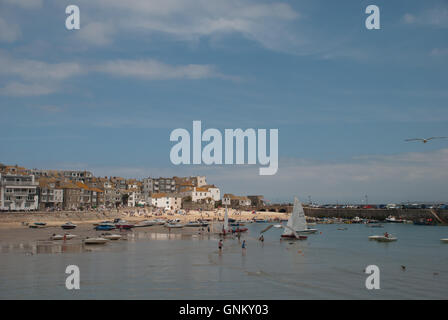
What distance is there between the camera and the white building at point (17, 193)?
110m

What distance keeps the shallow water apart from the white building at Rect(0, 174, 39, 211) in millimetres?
61474

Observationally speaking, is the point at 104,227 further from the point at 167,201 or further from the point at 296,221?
the point at 167,201

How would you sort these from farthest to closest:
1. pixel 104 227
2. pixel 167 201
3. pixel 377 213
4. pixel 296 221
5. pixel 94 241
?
pixel 167 201
pixel 377 213
pixel 104 227
pixel 296 221
pixel 94 241

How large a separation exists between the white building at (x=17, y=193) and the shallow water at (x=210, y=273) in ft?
202

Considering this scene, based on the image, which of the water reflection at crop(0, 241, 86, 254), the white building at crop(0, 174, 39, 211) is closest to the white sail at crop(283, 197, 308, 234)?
the water reflection at crop(0, 241, 86, 254)

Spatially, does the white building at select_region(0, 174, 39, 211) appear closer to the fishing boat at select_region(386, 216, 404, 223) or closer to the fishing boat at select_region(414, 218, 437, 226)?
the fishing boat at select_region(386, 216, 404, 223)

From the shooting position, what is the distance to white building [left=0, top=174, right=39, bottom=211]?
110188 millimetres

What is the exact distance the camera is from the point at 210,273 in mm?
37719

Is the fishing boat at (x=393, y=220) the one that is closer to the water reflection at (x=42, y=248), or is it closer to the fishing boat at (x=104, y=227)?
the fishing boat at (x=104, y=227)

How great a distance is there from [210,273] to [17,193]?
92.1 m

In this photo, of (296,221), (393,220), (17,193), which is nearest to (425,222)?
(393,220)
